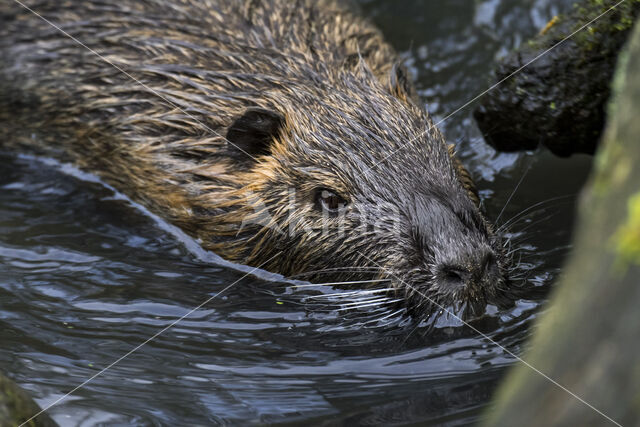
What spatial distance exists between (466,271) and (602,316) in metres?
1.92

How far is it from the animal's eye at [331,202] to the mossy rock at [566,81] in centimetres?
158

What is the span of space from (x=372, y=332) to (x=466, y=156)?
209cm

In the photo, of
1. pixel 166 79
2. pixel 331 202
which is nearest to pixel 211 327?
pixel 331 202

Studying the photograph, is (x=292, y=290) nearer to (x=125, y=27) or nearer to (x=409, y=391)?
(x=409, y=391)

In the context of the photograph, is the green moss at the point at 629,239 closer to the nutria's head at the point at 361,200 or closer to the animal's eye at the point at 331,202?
the nutria's head at the point at 361,200

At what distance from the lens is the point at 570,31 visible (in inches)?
187

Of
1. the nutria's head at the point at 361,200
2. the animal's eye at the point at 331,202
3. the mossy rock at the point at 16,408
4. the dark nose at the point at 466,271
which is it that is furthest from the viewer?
the animal's eye at the point at 331,202

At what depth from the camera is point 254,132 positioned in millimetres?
4324

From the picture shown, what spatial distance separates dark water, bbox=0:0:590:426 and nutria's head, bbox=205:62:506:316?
0.66 feet

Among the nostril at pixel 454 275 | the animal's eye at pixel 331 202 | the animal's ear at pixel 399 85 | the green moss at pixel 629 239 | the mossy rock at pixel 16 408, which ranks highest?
the animal's ear at pixel 399 85

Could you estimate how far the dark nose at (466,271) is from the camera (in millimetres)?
3506

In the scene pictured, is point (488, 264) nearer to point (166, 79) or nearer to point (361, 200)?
point (361, 200)

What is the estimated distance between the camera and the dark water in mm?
3240

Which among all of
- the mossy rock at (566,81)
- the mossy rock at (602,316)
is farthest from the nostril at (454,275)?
the mossy rock at (566,81)
